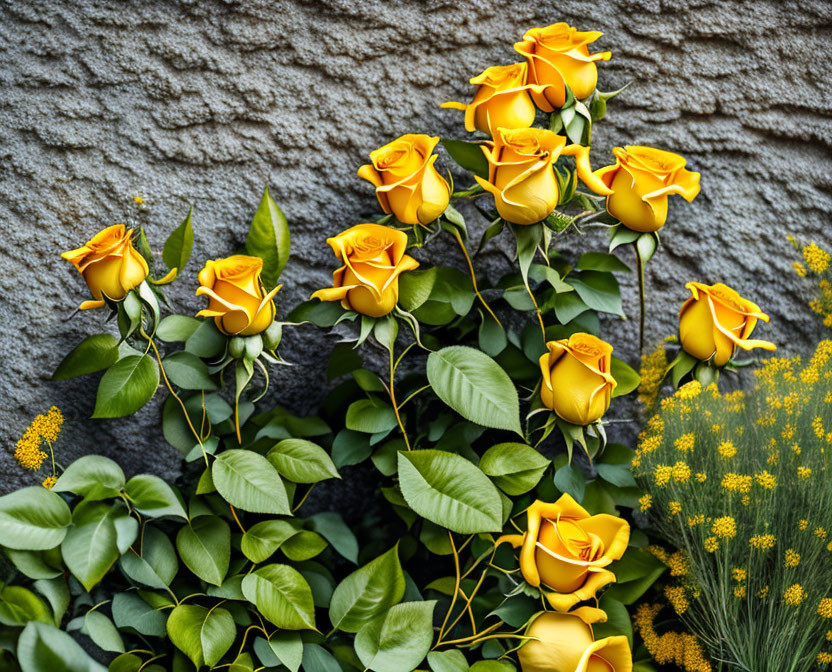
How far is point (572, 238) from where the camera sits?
45.1 inches

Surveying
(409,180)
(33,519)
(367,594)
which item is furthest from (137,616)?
(409,180)

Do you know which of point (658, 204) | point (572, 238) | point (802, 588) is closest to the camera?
point (802, 588)

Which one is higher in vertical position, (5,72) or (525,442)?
(5,72)

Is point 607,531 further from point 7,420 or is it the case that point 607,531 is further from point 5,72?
point 5,72

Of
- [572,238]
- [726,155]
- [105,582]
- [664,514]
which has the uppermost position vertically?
[726,155]

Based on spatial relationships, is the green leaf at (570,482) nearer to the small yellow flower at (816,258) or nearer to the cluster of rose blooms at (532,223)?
the cluster of rose blooms at (532,223)

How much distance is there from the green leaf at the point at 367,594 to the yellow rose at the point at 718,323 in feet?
1.55

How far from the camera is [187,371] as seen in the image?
94 cm

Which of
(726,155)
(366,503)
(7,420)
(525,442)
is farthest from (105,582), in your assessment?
(726,155)

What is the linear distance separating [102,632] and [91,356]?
338 millimetres

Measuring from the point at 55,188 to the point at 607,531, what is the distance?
81 cm

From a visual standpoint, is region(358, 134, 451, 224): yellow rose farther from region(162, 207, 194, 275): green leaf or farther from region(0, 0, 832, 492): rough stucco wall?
region(162, 207, 194, 275): green leaf

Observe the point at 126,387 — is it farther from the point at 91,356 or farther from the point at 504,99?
the point at 504,99

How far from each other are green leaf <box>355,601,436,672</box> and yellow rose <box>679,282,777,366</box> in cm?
48
